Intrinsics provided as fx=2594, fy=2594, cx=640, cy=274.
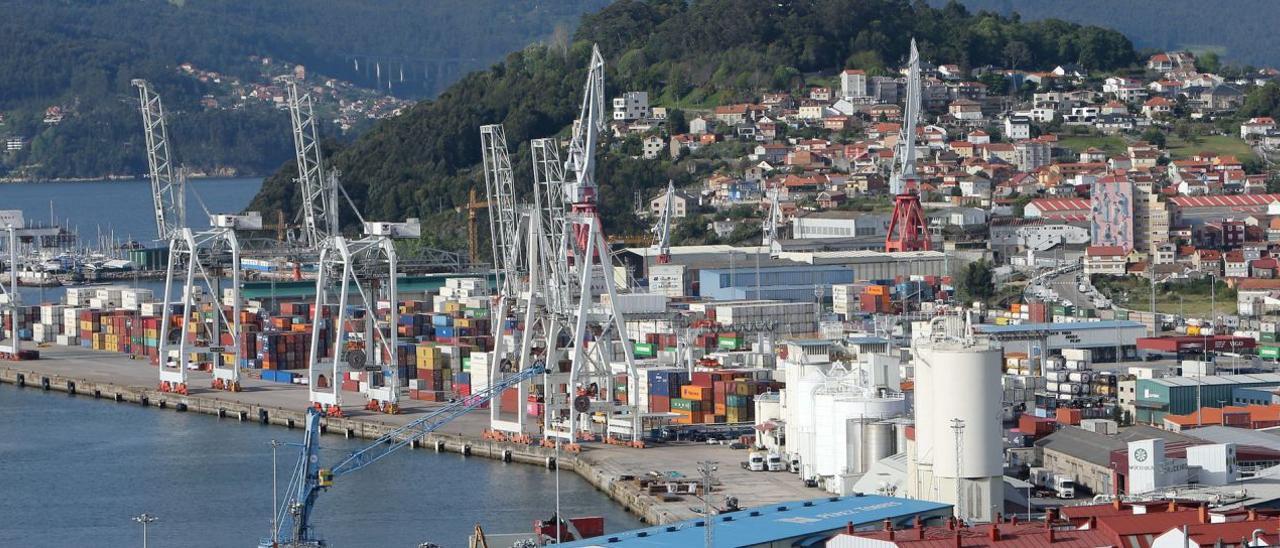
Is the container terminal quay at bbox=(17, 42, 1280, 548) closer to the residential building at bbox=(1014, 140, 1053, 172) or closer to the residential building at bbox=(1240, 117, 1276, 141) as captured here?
the residential building at bbox=(1014, 140, 1053, 172)

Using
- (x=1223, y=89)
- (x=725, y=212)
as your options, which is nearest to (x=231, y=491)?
(x=725, y=212)

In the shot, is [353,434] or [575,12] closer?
[353,434]

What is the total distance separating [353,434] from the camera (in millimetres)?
27609

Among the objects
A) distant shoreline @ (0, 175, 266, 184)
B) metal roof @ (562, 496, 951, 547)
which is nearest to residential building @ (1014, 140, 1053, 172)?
metal roof @ (562, 496, 951, 547)

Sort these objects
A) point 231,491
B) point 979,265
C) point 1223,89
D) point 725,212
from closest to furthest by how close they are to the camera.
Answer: point 231,491, point 979,265, point 725,212, point 1223,89

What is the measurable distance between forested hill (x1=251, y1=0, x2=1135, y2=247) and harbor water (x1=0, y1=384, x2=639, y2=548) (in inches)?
1157

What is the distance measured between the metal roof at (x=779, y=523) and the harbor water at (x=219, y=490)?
3.33 m

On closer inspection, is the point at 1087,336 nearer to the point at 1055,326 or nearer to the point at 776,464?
the point at 1055,326

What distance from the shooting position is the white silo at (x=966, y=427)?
61.3 feet

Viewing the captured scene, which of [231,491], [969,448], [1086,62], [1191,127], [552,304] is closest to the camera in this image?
[969,448]

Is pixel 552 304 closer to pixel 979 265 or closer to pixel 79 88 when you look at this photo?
pixel 979 265

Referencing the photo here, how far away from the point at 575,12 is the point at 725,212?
106298 millimetres

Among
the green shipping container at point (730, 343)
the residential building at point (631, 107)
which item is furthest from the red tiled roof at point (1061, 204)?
the green shipping container at point (730, 343)

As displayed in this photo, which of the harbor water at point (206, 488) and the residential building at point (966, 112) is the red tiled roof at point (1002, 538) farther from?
the residential building at point (966, 112)
